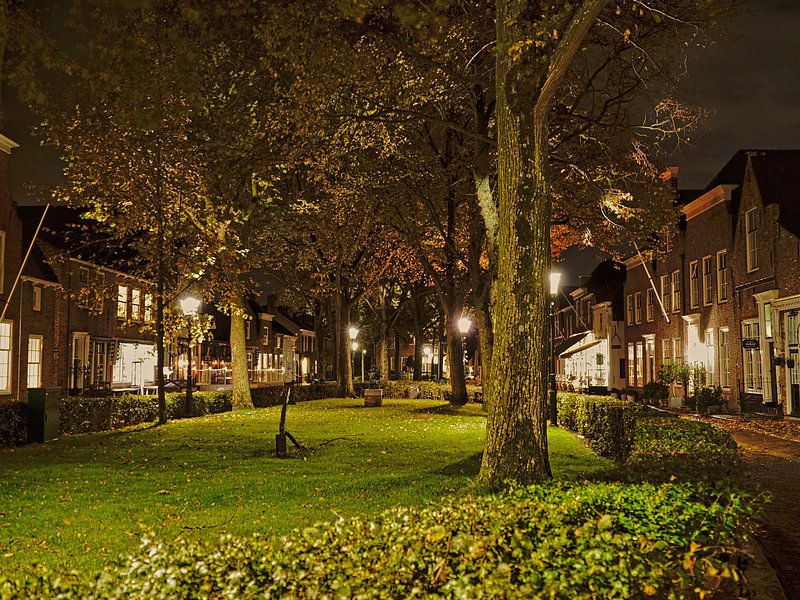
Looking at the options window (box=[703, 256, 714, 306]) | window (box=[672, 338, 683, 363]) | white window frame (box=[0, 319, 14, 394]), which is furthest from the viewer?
window (box=[672, 338, 683, 363])

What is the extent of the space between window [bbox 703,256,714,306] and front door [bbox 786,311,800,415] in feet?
26.3

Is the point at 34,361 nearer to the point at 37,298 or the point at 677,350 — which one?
the point at 37,298

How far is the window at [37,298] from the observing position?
33.6 metres

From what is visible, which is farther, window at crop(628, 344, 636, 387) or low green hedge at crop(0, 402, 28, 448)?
window at crop(628, 344, 636, 387)

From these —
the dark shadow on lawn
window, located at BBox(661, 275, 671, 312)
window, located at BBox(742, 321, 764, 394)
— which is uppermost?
window, located at BBox(661, 275, 671, 312)

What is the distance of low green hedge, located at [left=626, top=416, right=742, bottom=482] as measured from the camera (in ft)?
25.8

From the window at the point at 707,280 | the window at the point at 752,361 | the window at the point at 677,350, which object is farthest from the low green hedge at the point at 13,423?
the window at the point at 677,350

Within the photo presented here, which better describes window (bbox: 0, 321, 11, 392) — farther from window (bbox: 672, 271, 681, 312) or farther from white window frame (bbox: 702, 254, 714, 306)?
window (bbox: 672, 271, 681, 312)

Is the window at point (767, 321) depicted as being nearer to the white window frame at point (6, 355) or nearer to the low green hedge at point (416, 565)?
the low green hedge at point (416, 565)

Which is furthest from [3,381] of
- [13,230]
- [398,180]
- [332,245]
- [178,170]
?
[398,180]

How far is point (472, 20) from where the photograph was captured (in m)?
16.6

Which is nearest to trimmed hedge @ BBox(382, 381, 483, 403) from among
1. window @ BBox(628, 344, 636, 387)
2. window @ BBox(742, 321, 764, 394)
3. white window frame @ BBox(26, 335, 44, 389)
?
window @ BBox(742, 321, 764, 394)

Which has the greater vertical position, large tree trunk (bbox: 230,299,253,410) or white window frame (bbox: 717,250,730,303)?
white window frame (bbox: 717,250,730,303)

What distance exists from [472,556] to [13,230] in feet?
99.5
